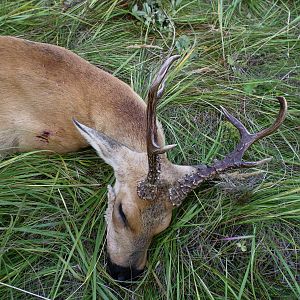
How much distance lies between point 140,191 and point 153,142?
17.1 inches

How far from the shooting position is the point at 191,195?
4316 mm

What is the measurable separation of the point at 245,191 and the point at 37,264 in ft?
5.15

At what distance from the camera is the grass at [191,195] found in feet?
13.4

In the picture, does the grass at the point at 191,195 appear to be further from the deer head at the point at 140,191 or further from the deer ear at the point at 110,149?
the deer ear at the point at 110,149

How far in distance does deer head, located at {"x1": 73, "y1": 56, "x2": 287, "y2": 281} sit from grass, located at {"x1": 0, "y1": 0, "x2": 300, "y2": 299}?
200mm

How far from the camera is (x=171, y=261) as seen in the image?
4.17 m

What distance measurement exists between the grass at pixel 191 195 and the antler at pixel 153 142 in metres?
0.55

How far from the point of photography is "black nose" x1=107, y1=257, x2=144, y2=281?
4012mm

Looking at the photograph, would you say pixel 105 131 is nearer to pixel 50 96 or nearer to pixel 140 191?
pixel 50 96

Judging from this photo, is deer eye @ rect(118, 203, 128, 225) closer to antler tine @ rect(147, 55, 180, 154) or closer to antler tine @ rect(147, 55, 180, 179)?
antler tine @ rect(147, 55, 180, 179)

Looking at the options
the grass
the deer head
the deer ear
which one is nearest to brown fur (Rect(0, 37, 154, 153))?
the grass

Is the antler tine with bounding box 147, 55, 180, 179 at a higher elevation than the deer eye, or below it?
higher

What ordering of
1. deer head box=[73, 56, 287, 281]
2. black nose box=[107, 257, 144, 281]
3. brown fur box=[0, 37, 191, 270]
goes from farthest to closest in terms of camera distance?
1. brown fur box=[0, 37, 191, 270]
2. black nose box=[107, 257, 144, 281]
3. deer head box=[73, 56, 287, 281]

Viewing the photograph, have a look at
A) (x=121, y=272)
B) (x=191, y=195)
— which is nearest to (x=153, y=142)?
(x=191, y=195)
